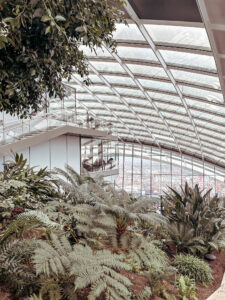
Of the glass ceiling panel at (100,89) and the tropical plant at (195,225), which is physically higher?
A: the glass ceiling panel at (100,89)

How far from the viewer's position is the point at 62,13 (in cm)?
365

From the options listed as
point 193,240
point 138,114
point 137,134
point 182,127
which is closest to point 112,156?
point 138,114

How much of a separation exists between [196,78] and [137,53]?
3.46 m

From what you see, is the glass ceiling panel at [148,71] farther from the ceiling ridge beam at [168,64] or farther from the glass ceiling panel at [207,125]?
the glass ceiling panel at [207,125]

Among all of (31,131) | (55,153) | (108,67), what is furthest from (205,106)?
(31,131)

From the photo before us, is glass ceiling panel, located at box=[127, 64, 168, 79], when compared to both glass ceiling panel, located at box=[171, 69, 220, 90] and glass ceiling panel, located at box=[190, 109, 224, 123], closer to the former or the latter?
glass ceiling panel, located at box=[171, 69, 220, 90]

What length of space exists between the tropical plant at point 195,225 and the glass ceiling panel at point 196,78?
9.73 m

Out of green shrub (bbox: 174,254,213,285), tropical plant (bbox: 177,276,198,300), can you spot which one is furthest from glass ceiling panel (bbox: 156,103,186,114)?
tropical plant (bbox: 177,276,198,300)

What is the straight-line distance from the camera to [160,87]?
18.0 metres

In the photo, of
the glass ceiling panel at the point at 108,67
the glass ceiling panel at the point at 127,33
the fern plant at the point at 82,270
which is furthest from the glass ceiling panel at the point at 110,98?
the fern plant at the point at 82,270

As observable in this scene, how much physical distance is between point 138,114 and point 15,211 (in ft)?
70.5

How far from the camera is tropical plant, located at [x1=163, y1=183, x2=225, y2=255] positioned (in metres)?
5.18

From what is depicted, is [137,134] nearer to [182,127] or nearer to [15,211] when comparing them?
[182,127]

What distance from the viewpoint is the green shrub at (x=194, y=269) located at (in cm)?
457
